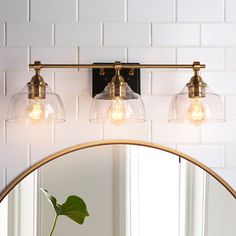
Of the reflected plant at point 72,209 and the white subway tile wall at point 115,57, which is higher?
the white subway tile wall at point 115,57

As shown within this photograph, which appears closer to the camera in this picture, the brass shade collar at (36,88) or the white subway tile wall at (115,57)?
the brass shade collar at (36,88)

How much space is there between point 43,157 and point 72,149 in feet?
0.31

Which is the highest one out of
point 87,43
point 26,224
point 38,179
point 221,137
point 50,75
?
point 87,43

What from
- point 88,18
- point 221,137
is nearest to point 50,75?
point 88,18

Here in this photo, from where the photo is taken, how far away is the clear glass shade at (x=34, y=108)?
1.35 metres

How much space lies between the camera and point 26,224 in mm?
1400

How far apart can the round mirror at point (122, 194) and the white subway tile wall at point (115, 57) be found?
0.04 meters

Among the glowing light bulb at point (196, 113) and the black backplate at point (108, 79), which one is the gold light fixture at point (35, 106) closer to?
the black backplate at point (108, 79)

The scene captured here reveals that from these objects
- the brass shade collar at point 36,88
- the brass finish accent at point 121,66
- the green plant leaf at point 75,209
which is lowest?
the green plant leaf at point 75,209

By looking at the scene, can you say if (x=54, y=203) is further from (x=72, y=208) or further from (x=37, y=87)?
(x=37, y=87)

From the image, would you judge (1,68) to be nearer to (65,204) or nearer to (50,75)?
(50,75)

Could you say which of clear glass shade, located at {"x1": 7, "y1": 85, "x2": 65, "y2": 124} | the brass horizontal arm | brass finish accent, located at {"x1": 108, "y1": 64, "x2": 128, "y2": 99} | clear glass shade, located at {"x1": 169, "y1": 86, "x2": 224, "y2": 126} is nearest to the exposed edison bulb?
clear glass shade, located at {"x1": 7, "y1": 85, "x2": 65, "y2": 124}

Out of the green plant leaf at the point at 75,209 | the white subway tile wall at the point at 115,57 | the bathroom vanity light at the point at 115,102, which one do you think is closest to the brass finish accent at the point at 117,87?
the bathroom vanity light at the point at 115,102

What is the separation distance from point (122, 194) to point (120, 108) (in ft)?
0.88
